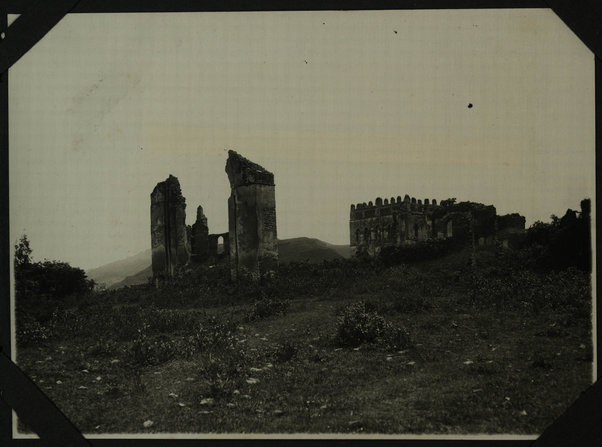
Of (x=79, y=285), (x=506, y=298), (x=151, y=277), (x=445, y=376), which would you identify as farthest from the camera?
(x=151, y=277)

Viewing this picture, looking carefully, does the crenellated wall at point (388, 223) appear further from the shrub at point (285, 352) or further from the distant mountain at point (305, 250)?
the shrub at point (285, 352)

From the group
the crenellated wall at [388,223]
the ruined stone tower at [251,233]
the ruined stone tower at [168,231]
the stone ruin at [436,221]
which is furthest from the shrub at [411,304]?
the ruined stone tower at [168,231]

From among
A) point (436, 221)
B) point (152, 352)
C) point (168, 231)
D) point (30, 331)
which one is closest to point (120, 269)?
point (168, 231)

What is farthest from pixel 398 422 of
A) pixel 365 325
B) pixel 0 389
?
pixel 0 389

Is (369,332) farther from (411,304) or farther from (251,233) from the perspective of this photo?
(251,233)

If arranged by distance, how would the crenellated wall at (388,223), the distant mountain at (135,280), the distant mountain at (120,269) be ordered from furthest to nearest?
1. the crenellated wall at (388,223)
2. the distant mountain at (135,280)
3. the distant mountain at (120,269)

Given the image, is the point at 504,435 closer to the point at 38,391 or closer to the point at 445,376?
the point at 445,376
